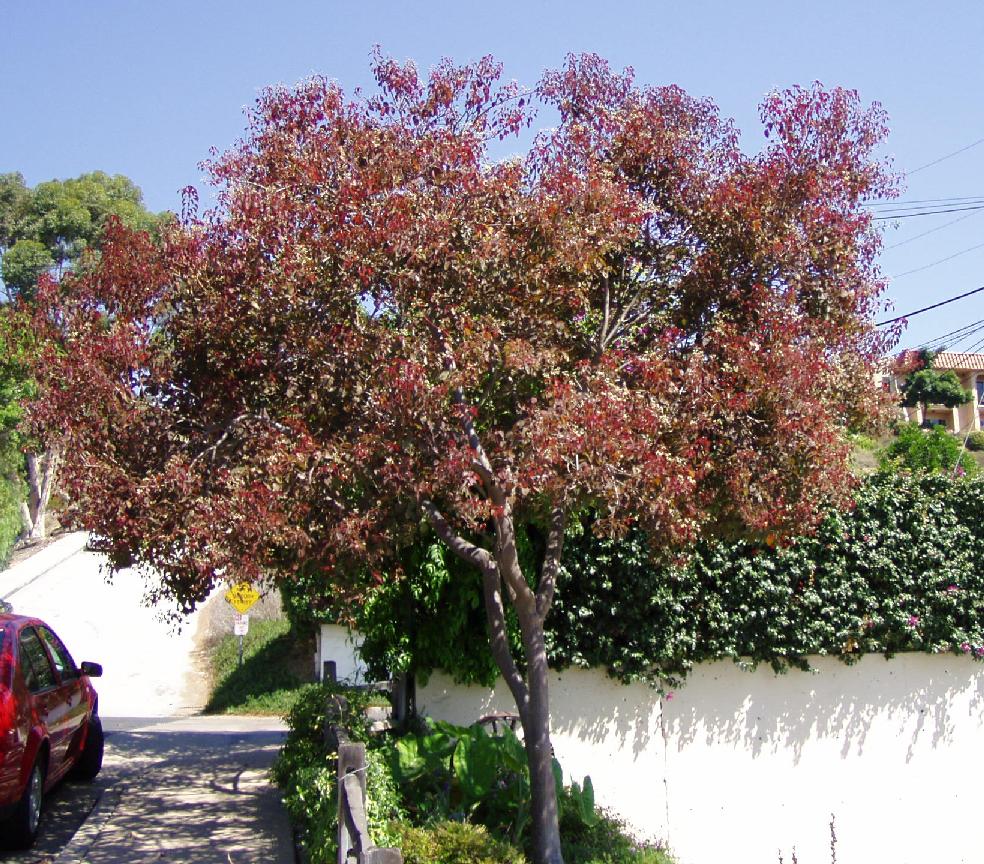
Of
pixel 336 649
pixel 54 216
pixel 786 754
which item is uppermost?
pixel 54 216

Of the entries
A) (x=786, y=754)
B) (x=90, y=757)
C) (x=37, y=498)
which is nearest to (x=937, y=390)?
(x=37, y=498)

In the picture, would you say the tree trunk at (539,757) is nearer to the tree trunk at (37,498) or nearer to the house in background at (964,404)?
the tree trunk at (37,498)

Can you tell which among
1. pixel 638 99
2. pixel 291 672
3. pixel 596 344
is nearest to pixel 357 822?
pixel 596 344

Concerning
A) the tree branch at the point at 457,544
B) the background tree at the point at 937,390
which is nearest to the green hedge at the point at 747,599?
the tree branch at the point at 457,544

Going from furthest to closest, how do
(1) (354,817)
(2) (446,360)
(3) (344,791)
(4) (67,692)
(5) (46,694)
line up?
(4) (67,692) → (5) (46,694) → (2) (446,360) → (3) (344,791) → (1) (354,817)

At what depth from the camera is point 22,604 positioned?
31.0 m

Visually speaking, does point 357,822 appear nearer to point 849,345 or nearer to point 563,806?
point 563,806

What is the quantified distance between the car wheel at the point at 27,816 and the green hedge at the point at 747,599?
2.90m

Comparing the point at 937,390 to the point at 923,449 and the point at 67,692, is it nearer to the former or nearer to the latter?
the point at 923,449

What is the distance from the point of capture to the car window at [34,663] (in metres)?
8.38

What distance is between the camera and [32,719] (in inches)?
316

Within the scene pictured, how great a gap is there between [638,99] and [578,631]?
15.1ft

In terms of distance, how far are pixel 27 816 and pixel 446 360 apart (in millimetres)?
4755

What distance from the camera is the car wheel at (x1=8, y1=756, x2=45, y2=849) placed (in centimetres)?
792
